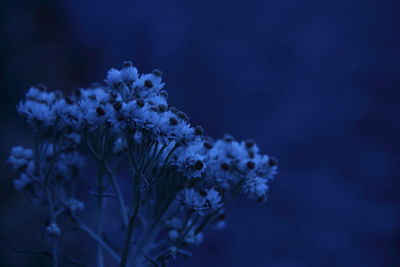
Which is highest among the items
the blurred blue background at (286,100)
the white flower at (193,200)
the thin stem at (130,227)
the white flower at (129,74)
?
the blurred blue background at (286,100)

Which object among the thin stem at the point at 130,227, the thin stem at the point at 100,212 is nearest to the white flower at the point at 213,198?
the thin stem at the point at 130,227

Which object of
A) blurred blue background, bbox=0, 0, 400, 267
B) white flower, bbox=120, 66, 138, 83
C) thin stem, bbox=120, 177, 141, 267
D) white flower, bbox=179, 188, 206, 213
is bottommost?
thin stem, bbox=120, 177, 141, 267

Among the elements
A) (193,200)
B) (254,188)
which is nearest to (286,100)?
(254,188)

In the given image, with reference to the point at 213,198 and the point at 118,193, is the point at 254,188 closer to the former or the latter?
the point at 213,198

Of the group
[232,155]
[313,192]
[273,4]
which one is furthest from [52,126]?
[273,4]

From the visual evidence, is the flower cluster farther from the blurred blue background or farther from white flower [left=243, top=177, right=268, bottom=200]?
the blurred blue background

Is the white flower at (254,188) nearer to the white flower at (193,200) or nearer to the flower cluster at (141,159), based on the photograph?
the flower cluster at (141,159)

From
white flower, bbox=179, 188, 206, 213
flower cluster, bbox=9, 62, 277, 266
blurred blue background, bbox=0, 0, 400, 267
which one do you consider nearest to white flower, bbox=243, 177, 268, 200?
flower cluster, bbox=9, 62, 277, 266
